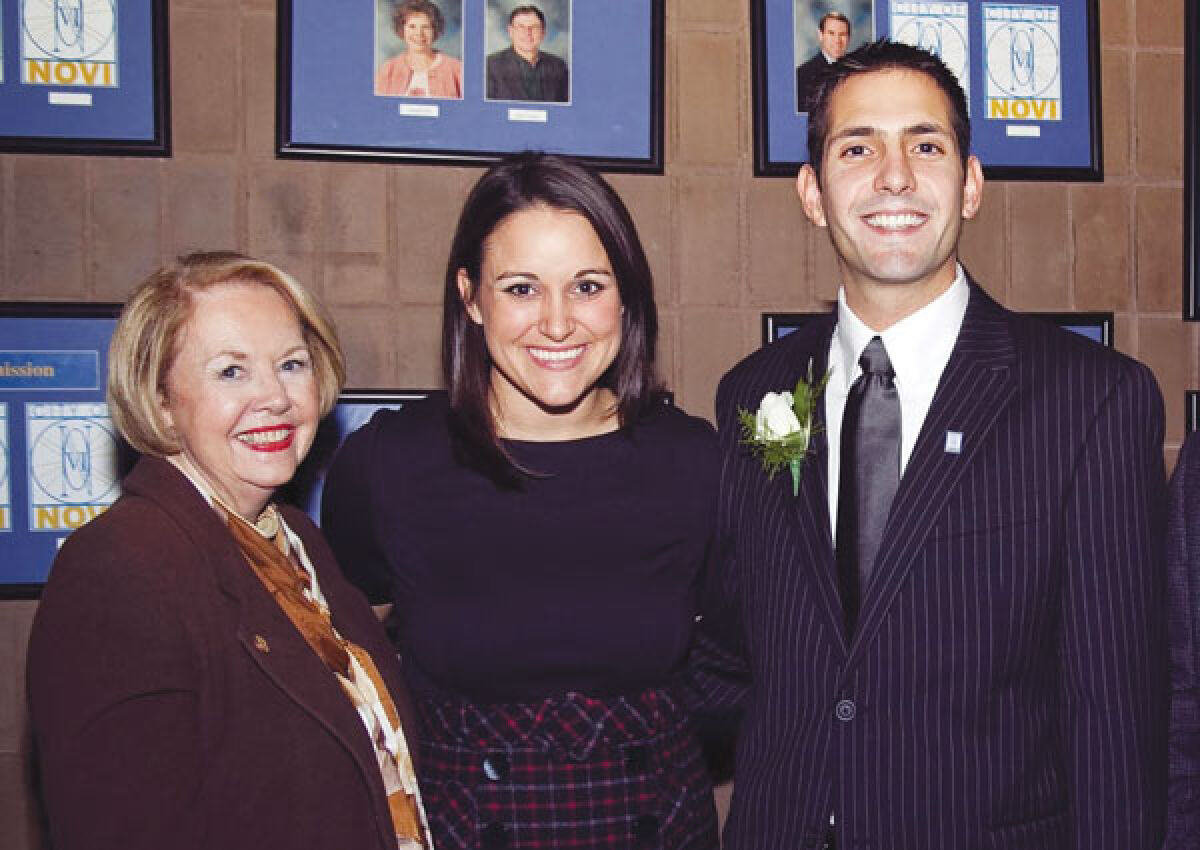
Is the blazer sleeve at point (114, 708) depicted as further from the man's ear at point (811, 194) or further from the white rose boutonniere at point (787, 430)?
the man's ear at point (811, 194)

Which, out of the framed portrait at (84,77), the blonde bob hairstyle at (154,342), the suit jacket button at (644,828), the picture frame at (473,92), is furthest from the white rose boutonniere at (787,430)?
the framed portrait at (84,77)

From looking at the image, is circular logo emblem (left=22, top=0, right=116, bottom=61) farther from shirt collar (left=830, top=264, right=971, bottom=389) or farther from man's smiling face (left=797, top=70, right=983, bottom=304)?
shirt collar (left=830, top=264, right=971, bottom=389)

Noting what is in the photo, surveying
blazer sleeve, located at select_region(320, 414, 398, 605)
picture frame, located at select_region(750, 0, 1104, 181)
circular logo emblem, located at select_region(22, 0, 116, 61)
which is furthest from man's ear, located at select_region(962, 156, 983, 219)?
circular logo emblem, located at select_region(22, 0, 116, 61)

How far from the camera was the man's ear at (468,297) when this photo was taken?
212 centimetres

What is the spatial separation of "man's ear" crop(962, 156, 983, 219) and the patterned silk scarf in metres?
1.25

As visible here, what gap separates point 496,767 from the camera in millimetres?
1932

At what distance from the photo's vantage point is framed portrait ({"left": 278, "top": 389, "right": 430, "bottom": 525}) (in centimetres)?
277

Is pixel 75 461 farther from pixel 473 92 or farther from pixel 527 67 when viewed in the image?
pixel 527 67

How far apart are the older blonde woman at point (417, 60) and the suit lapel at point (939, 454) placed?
1530 millimetres

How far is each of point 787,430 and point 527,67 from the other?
1.37 meters

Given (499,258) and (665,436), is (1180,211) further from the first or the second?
(499,258)


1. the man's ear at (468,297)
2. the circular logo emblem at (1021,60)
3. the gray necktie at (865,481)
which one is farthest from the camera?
the circular logo emblem at (1021,60)

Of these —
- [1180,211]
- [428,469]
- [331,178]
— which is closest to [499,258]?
[428,469]

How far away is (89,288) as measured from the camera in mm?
2693
